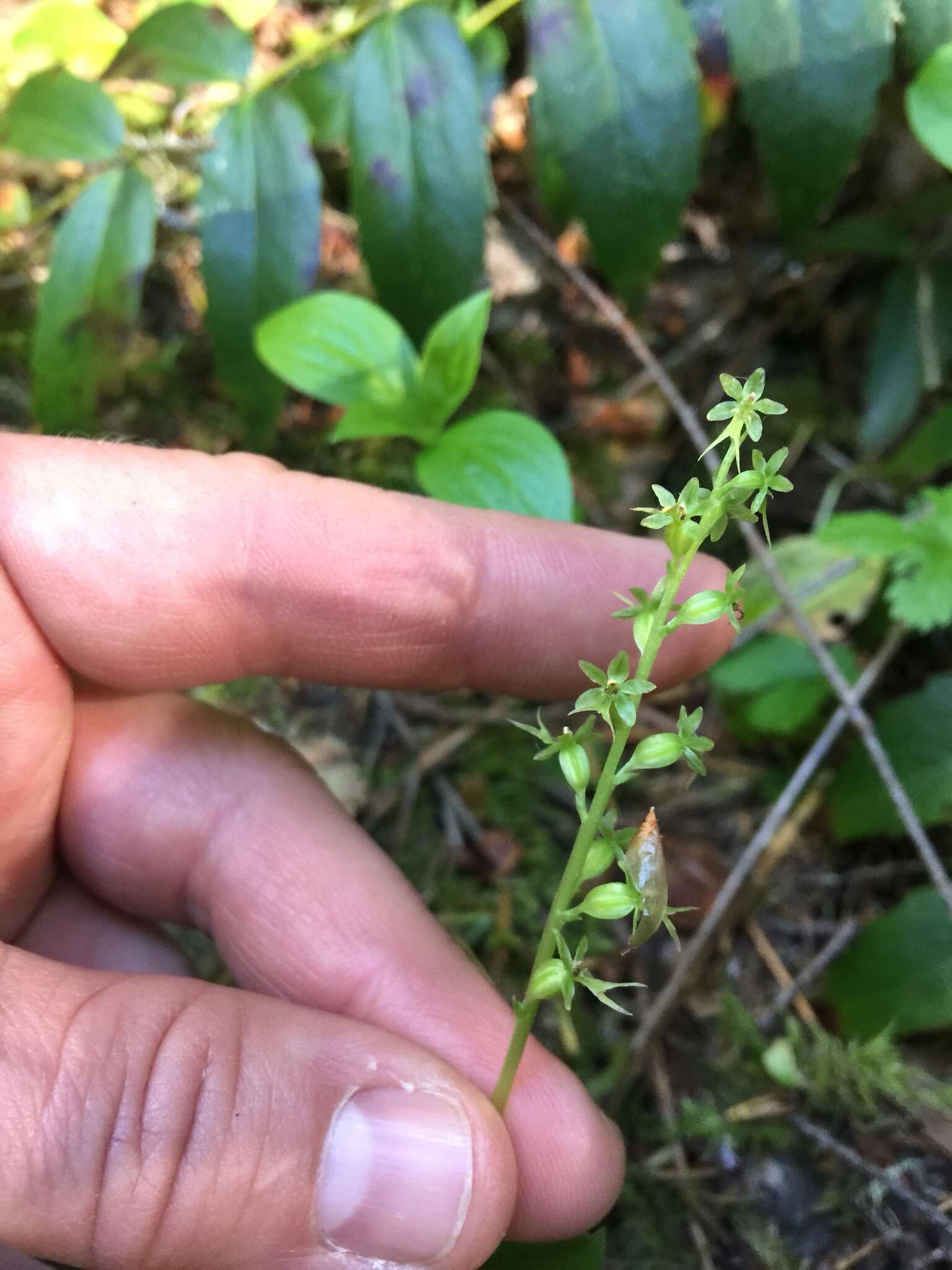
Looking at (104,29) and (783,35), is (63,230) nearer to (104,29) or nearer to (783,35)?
(104,29)

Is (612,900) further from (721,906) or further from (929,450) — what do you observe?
(929,450)

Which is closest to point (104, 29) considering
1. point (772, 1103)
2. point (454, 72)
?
point (454, 72)

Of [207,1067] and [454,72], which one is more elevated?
[454,72]

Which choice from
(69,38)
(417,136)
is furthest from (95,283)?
(69,38)

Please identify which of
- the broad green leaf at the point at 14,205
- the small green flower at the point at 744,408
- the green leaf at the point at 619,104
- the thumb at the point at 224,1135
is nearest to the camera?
the small green flower at the point at 744,408

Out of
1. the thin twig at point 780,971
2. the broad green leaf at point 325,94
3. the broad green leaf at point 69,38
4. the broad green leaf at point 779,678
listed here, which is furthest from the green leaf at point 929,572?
the broad green leaf at point 69,38

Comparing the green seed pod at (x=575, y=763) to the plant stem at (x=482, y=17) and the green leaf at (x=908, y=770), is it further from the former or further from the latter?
the plant stem at (x=482, y=17)
